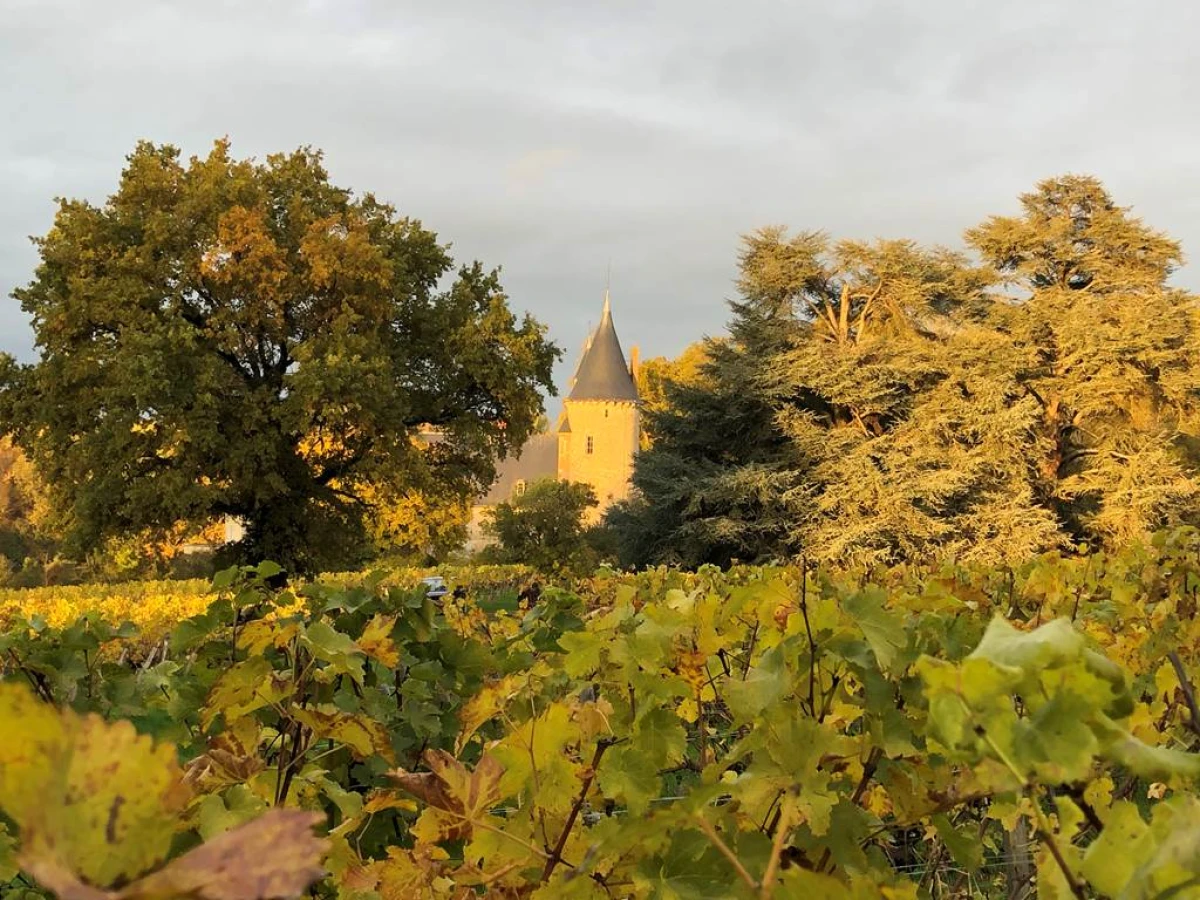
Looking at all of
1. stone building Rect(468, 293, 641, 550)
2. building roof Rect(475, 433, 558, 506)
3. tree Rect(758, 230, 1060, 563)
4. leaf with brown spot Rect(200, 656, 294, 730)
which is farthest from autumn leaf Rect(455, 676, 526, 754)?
building roof Rect(475, 433, 558, 506)

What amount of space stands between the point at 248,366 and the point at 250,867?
24.8m

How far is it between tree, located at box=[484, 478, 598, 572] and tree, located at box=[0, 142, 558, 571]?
8013 millimetres

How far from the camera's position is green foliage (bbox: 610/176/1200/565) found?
2423 cm

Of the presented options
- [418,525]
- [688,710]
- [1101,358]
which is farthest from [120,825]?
[418,525]

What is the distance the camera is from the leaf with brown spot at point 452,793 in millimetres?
916

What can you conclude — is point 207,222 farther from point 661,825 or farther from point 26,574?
point 661,825

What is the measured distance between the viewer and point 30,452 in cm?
2219

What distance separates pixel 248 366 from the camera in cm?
2358

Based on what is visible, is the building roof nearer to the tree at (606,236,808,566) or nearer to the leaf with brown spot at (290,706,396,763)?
the tree at (606,236,808,566)

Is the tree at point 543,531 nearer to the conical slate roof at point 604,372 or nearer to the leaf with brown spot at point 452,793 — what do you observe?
the conical slate roof at point 604,372

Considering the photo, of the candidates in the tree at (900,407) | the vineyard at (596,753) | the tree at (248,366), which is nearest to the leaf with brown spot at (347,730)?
the vineyard at (596,753)

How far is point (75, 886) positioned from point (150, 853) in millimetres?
34

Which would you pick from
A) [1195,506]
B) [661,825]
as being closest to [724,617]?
[661,825]

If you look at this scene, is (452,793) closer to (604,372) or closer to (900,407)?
(900,407)
